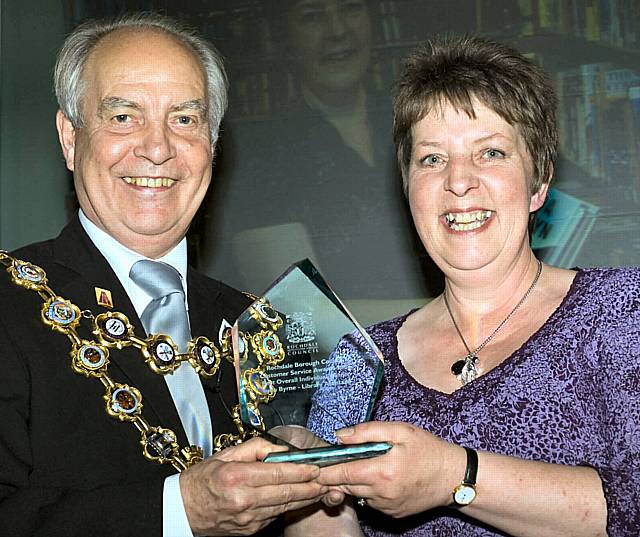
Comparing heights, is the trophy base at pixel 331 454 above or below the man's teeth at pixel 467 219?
below

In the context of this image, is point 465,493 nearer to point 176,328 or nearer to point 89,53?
point 176,328

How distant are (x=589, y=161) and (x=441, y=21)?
803 mm

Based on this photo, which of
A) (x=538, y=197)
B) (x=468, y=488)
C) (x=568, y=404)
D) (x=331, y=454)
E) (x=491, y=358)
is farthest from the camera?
(x=538, y=197)

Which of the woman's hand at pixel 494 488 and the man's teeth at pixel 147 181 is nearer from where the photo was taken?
the woman's hand at pixel 494 488

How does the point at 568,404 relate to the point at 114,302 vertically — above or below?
below

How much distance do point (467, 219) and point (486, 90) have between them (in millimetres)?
285

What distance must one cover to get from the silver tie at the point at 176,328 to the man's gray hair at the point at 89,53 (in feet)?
1.31

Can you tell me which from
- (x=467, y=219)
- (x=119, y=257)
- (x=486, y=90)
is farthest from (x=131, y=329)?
(x=486, y=90)

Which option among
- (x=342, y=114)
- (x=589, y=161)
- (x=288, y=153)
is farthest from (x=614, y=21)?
(x=288, y=153)

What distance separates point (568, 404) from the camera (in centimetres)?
191

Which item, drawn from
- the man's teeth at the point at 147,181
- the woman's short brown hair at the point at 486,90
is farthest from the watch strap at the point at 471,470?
the man's teeth at the point at 147,181

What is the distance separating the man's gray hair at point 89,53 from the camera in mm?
2344

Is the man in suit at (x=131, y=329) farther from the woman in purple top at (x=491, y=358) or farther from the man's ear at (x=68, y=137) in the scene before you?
the woman in purple top at (x=491, y=358)

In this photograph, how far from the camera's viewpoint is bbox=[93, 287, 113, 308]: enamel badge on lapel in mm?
2131
